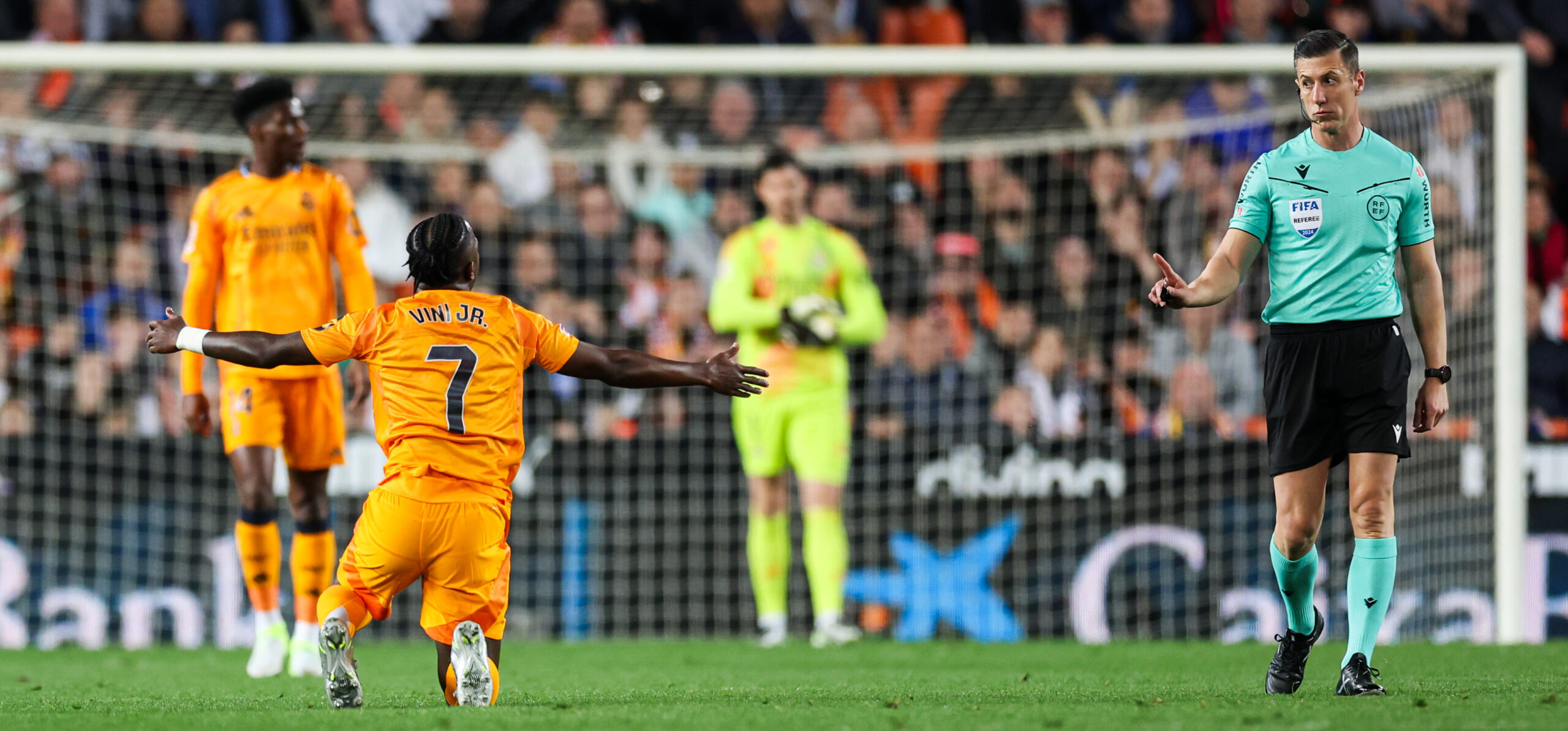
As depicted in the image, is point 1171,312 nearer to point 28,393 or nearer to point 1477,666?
point 1477,666

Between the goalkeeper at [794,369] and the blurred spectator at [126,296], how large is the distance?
3995 millimetres

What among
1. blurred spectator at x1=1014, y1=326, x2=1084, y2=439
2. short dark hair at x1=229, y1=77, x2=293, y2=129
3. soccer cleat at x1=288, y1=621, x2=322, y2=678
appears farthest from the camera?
blurred spectator at x1=1014, y1=326, x2=1084, y2=439

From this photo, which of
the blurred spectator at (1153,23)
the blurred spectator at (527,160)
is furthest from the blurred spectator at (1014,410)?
the blurred spectator at (1153,23)

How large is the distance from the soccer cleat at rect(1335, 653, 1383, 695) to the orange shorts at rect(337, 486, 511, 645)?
7.92 ft

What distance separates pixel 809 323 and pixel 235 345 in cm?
368

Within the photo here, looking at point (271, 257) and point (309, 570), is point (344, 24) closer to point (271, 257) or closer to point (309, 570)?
point (271, 257)

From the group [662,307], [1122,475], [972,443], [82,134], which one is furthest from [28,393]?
[1122,475]

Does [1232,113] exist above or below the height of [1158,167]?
above

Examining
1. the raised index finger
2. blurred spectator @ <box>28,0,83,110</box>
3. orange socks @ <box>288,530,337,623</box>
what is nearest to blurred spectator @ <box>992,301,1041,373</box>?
orange socks @ <box>288,530,337,623</box>

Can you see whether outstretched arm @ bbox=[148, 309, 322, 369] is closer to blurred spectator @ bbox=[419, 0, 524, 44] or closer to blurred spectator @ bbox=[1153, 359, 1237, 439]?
blurred spectator @ bbox=[1153, 359, 1237, 439]

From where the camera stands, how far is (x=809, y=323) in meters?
7.79

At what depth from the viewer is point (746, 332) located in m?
8.00

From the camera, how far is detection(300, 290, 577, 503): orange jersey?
4410 millimetres

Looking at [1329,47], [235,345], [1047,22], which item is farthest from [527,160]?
[1329,47]
